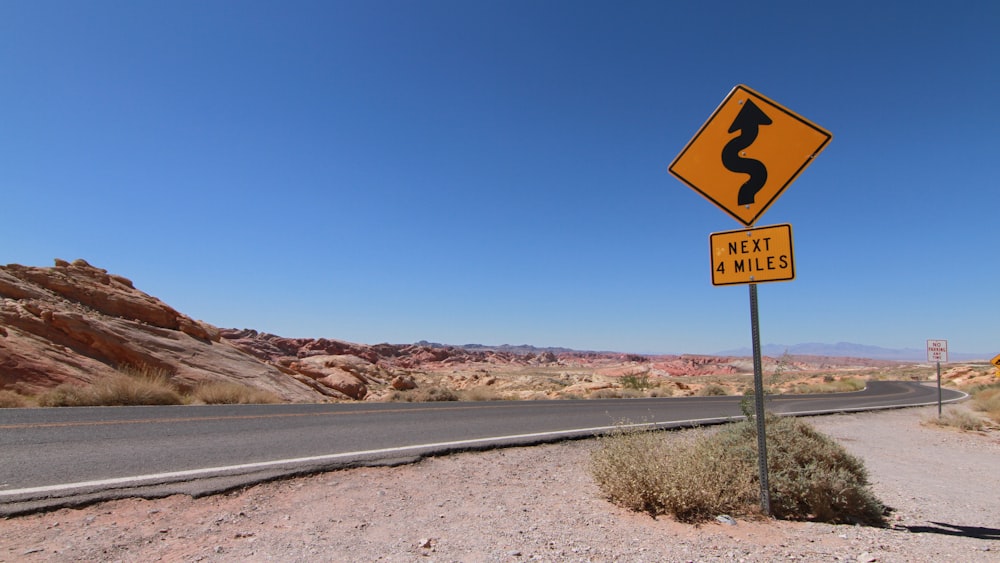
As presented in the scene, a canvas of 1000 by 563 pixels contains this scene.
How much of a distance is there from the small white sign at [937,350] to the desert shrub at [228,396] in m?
22.0

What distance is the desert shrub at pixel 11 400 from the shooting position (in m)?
10.7

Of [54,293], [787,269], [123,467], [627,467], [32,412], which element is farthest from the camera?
[54,293]

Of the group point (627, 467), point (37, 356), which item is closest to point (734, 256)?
point (627, 467)

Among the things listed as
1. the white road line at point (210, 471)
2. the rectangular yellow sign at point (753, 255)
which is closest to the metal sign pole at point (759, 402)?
the rectangular yellow sign at point (753, 255)

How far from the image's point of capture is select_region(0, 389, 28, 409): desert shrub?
1070 cm

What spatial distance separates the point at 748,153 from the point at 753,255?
934 mm

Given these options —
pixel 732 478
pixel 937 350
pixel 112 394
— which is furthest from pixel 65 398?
pixel 937 350

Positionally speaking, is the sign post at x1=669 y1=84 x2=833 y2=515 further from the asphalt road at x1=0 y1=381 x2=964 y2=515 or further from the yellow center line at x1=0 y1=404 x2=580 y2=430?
the yellow center line at x1=0 y1=404 x2=580 y2=430

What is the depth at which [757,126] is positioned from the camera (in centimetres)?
443

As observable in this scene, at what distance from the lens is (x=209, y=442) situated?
747 centimetres

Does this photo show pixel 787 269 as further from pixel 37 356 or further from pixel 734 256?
pixel 37 356

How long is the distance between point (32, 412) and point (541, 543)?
10180mm

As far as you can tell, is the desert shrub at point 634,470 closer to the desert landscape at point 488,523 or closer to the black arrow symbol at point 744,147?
the desert landscape at point 488,523

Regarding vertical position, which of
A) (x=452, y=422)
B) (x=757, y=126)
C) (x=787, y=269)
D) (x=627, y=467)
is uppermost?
(x=757, y=126)
